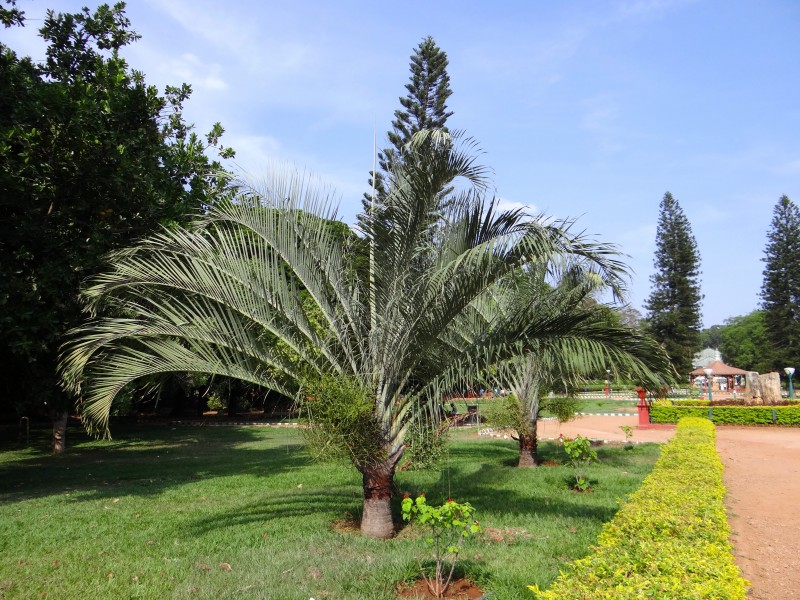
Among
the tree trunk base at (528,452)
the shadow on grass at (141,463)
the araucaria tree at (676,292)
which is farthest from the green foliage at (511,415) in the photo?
the araucaria tree at (676,292)

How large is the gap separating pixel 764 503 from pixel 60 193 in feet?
34.6

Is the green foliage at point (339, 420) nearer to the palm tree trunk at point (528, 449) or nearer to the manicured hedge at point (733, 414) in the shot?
the palm tree trunk at point (528, 449)

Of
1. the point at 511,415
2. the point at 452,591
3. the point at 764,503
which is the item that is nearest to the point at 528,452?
the point at 511,415

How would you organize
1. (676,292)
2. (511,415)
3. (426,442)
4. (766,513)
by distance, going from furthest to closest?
(676,292)
(511,415)
(766,513)
(426,442)

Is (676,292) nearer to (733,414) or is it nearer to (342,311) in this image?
(733,414)

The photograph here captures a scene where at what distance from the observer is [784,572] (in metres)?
4.94

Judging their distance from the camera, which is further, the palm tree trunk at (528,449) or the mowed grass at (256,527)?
the palm tree trunk at (528,449)

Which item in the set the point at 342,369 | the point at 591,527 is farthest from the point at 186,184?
the point at 591,527

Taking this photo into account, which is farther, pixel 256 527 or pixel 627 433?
pixel 627 433

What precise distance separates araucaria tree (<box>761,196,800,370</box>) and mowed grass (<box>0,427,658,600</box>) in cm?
3541

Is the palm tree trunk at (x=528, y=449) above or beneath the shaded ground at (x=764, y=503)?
above

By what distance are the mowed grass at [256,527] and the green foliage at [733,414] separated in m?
9.07

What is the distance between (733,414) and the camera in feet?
64.0

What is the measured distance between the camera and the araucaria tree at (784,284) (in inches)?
1555
